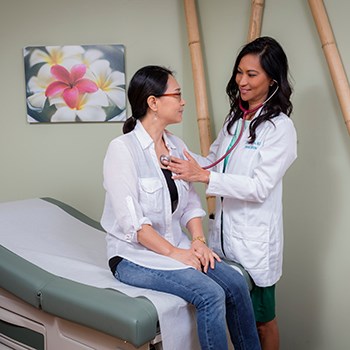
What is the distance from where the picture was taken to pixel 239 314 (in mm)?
1741

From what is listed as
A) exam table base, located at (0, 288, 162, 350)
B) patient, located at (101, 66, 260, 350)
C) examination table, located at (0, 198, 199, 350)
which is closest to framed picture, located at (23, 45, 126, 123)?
examination table, located at (0, 198, 199, 350)

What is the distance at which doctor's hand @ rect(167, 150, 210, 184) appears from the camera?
1.84 m

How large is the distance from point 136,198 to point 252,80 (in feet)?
2.15

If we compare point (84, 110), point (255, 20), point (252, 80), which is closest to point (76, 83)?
point (84, 110)

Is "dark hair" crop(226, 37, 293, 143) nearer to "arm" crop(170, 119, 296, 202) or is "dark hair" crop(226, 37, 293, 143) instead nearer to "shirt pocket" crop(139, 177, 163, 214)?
"arm" crop(170, 119, 296, 202)

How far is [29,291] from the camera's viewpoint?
70.4 inches

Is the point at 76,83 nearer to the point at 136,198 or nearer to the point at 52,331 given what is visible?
the point at 136,198

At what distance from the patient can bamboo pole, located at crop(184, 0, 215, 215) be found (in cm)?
73

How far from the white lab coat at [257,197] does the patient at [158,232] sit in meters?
0.15

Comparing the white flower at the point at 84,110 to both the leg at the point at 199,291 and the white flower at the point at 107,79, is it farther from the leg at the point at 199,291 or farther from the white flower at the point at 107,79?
the leg at the point at 199,291

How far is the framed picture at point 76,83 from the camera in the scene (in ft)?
9.40

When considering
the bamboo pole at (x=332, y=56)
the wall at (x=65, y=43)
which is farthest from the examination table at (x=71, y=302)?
the bamboo pole at (x=332, y=56)

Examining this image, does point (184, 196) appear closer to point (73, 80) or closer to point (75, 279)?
point (75, 279)

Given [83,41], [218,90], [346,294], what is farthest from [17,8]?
[346,294]
